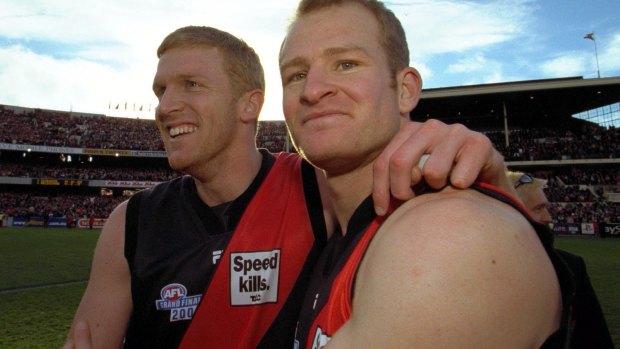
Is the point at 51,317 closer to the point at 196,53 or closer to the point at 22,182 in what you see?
the point at 196,53

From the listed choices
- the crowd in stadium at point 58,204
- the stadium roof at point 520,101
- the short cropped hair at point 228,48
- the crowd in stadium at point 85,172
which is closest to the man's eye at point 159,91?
the short cropped hair at point 228,48

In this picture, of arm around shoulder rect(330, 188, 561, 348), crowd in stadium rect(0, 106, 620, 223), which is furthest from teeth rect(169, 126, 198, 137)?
crowd in stadium rect(0, 106, 620, 223)

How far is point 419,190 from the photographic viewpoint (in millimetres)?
1372

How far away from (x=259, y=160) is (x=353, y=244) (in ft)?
5.34

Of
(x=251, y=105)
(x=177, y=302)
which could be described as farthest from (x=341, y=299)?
(x=251, y=105)

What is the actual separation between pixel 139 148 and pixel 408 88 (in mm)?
52073

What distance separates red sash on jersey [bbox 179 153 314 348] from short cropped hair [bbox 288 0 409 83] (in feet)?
3.82

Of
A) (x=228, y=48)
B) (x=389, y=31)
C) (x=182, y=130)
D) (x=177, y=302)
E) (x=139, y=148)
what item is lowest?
(x=177, y=302)

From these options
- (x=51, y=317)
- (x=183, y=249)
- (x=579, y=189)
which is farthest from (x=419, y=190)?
(x=579, y=189)

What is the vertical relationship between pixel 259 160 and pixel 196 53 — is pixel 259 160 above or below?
below

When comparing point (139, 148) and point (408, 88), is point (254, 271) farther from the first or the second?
point (139, 148)

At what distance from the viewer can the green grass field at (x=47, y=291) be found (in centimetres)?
554

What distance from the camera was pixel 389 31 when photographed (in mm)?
1950

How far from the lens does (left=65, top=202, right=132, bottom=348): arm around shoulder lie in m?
2.39
